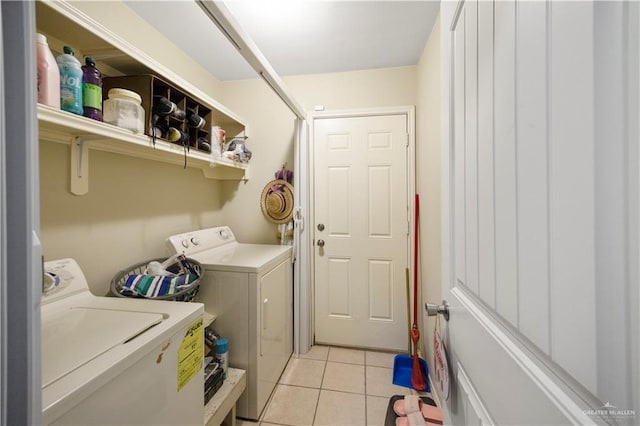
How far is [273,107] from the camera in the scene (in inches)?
97.8

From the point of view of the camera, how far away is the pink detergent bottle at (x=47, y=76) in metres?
0.86

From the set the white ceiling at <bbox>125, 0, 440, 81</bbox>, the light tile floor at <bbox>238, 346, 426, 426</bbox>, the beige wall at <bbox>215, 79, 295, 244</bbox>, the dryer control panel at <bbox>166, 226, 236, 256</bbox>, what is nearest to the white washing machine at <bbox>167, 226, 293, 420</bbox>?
the dryer control panel at <bbox>166, 226, 236, 256</bbox>

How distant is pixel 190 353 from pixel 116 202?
3.44 feet

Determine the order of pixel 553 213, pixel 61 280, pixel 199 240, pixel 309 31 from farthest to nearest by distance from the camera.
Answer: pixel 199 240 < pixel 309 31 < pixel 61 280 < pixel 553 213

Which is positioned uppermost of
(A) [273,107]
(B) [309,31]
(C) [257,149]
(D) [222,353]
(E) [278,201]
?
(B) [309,31]

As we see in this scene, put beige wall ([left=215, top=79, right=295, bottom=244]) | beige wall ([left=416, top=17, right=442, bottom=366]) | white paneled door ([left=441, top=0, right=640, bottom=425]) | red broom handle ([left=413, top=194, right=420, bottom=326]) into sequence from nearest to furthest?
white paneled door ([left=441, top=0, right=640, bottom=425]) < beige wall ([left=416, top=17, right=442, bottom=366]) < red broom handle ([left=413, top=194, right=420, bottom=326]) < beige wall ([left=215, top=79, right=295, bottom=244])

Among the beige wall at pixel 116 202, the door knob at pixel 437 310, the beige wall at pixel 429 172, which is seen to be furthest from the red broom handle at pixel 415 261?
the beige wall at pixel 116 202

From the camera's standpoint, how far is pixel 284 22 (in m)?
1.73

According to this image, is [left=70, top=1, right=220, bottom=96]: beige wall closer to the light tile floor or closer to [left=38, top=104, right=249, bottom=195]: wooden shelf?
[left=38, top=104, right=249, bottom=195]: wooden shelf

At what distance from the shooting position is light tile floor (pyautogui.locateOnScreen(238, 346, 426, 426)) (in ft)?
5.24

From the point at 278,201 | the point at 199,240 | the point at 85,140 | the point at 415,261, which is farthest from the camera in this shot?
the point at 278,201

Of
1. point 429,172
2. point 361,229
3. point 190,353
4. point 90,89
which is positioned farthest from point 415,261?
point 90,89

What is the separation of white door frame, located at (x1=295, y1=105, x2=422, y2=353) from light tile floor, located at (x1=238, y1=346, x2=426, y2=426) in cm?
24

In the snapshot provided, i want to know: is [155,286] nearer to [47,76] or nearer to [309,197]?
[47,76]
